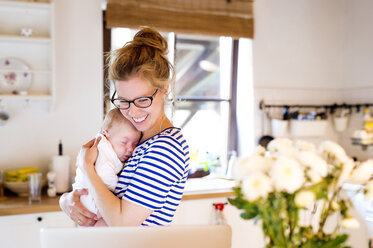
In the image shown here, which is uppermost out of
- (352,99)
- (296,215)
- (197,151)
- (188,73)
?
(188,73)

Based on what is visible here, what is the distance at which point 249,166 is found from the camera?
637 mm

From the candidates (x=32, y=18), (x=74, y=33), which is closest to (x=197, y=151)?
(x=74, y=33)

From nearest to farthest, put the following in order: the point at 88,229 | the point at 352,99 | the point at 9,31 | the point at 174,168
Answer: the point at 88,229 → the point at 174,168 → the point at 9,31 → the point at 352,99

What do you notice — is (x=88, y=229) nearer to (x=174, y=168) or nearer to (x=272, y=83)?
Result: (x=174, y=168)

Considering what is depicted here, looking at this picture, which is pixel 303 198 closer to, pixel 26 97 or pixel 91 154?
pixel 91 154

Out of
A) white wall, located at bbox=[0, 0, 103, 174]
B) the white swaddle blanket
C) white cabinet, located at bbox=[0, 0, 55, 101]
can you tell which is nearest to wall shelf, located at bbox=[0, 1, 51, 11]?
white cabinet, located at bbox=[0, 0, 55, 101]

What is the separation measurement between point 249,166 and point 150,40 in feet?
2.20

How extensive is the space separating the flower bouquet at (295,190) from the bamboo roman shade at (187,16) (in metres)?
2.31

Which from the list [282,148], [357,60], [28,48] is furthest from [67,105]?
[357,60]

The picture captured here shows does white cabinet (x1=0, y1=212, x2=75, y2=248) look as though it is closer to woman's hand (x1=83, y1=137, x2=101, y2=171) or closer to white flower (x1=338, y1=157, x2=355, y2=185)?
woman's hand (x1=83, y1=137, x2=101, y2=171)

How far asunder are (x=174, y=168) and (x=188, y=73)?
2.29 meters

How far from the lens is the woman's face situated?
3.69 ft

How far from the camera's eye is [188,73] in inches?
129

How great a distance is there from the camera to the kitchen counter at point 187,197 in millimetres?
2121
